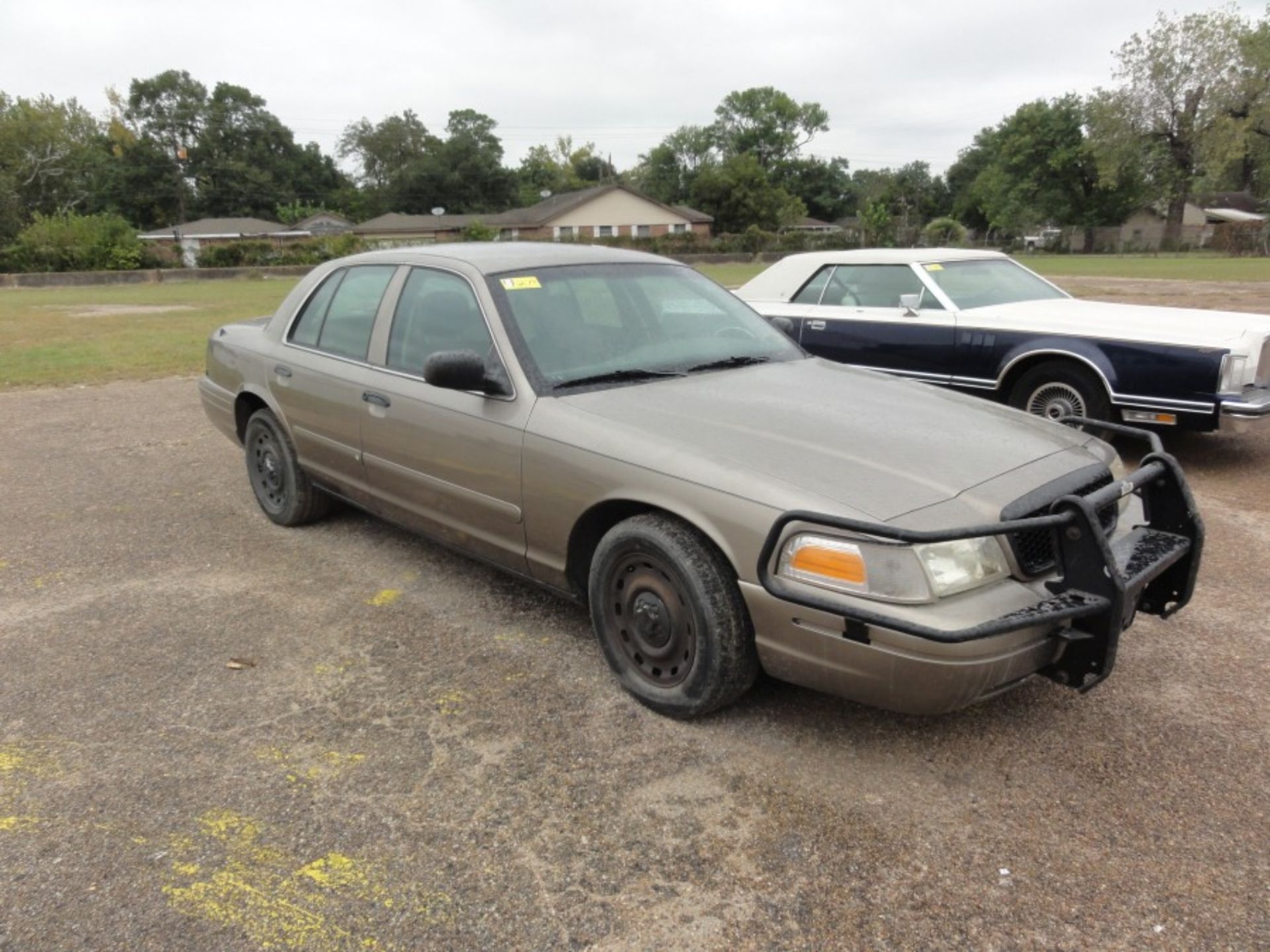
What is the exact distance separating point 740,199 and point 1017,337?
64503mm

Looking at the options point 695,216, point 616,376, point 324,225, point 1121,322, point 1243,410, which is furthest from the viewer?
point 324,225

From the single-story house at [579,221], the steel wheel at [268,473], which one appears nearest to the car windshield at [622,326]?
the steel wheel at [268,473]

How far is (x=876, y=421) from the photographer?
3193mm

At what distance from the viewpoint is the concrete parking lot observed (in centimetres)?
221

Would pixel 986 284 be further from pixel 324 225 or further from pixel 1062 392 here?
pixel 324 225

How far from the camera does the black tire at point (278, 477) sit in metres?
4.93

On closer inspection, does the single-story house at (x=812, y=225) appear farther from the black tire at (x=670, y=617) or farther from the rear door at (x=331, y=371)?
the black tire at (x=670, y=617)

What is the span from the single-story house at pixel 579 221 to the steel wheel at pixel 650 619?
5644cm

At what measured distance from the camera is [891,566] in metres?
2.49

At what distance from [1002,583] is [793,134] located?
103603 millimetres

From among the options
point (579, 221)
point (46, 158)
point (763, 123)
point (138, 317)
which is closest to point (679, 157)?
point (763, 123)

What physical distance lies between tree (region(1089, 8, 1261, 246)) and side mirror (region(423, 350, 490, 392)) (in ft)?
194

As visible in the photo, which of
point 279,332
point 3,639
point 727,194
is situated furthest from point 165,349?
point 727,194

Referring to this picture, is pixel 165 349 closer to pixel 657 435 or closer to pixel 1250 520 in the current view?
pixel 657 435
